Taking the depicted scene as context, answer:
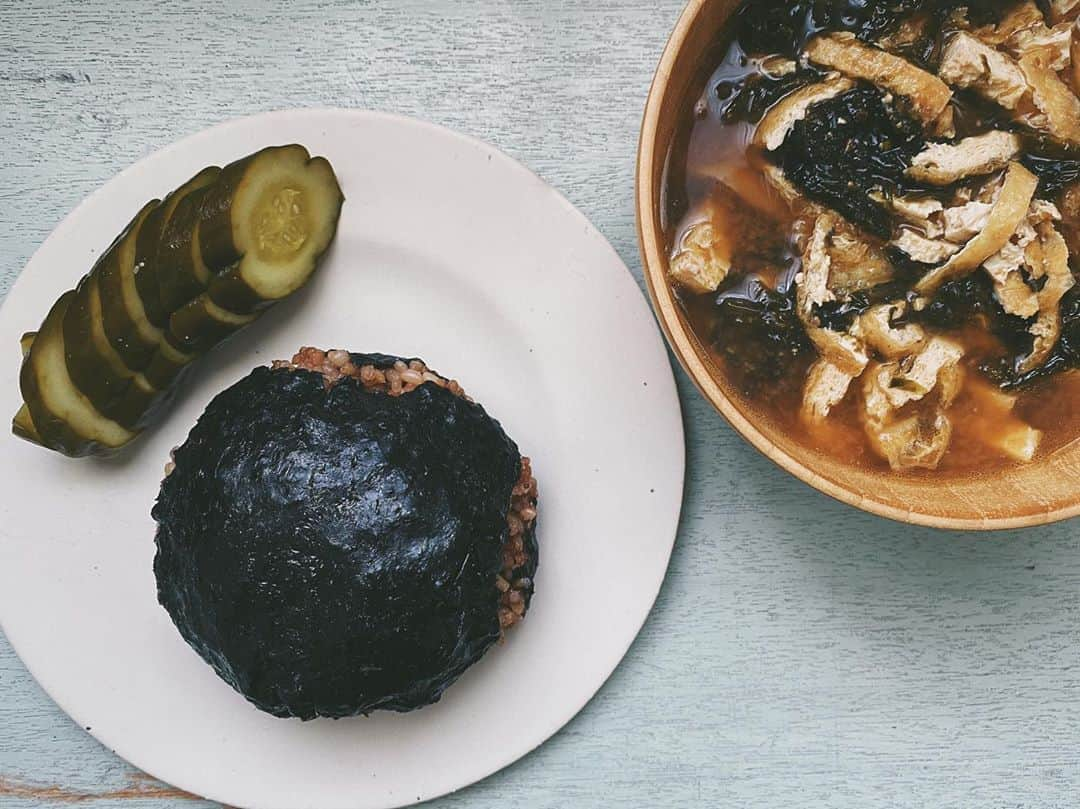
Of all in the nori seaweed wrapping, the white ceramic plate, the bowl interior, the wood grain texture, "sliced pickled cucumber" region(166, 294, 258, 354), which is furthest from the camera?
the wood grain texture

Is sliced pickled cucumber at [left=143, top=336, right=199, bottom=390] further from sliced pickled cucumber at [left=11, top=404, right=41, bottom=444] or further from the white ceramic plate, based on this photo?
sliced pickled cucumber at [left=11, top=404, right=41, bottom=444]

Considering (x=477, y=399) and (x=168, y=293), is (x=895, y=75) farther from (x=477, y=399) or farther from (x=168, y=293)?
(x=168, y=293)

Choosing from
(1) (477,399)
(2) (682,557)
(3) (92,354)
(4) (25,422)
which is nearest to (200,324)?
(3) (92,354)

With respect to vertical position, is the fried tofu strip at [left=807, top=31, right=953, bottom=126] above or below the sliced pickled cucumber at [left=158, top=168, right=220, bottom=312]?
above

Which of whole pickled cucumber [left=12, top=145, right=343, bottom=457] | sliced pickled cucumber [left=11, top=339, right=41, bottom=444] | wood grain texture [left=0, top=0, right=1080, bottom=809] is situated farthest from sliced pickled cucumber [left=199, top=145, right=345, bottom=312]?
sliced pickled cucumber [left=11, top=339, right=41, bottom=444]

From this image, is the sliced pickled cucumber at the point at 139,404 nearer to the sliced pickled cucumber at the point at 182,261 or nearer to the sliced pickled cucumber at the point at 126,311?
the sliced pickled cucumber at the point at 126,311

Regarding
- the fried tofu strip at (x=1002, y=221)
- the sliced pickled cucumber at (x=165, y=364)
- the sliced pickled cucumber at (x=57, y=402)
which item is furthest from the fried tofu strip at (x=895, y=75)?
the sliced pickled cucumber at (x=57, y=402)

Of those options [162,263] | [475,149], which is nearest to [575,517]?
[475,149]
